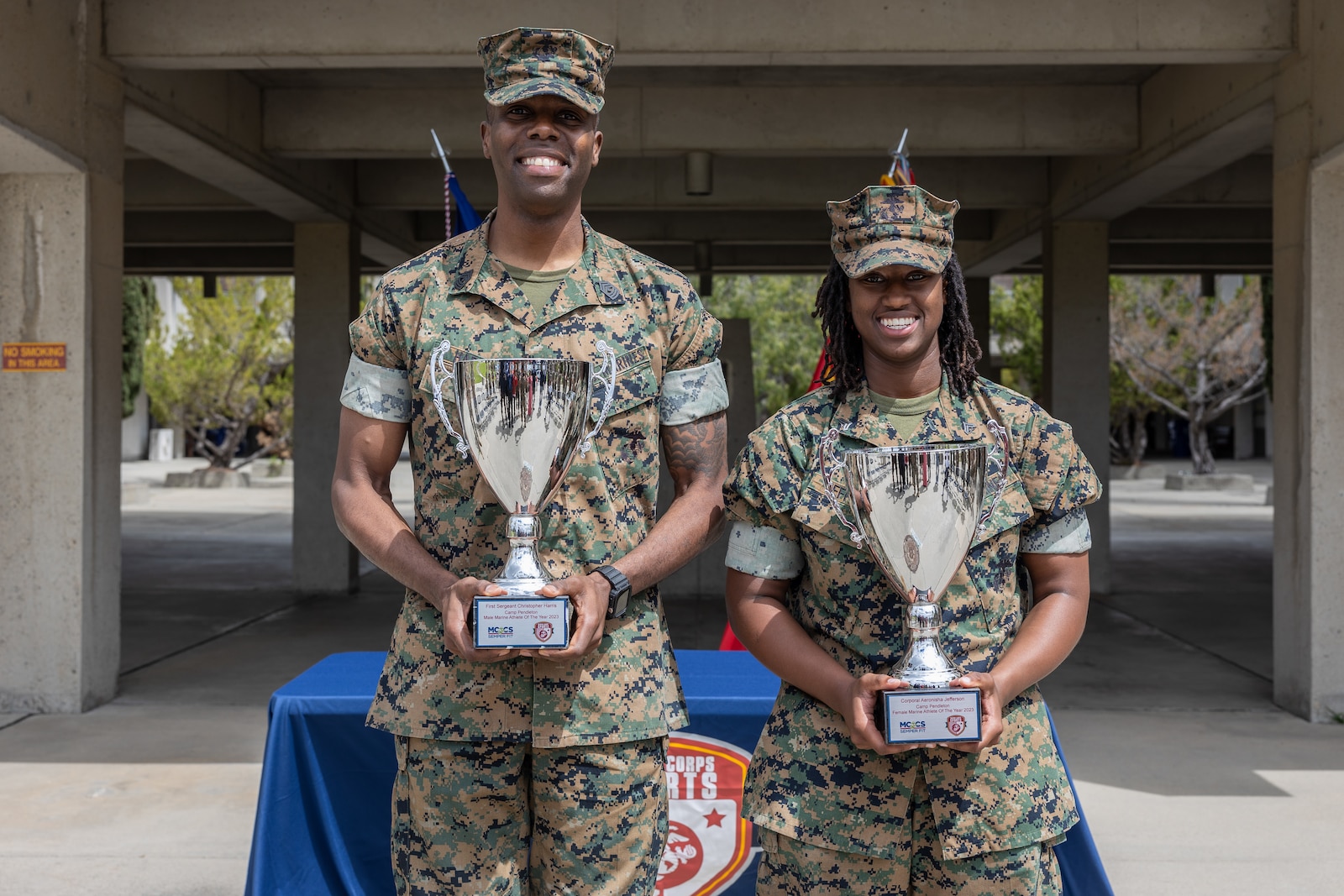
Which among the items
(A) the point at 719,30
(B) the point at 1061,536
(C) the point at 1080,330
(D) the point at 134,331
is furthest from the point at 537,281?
(D) the point at 134,331

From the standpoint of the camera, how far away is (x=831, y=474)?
6.01ft

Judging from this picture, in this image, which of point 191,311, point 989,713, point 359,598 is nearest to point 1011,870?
point 989,713

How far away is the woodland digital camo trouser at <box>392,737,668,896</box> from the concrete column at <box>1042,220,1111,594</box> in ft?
29.8

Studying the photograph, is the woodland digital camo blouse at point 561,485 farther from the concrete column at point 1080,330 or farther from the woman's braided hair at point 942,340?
the concrete column at point 1080,330

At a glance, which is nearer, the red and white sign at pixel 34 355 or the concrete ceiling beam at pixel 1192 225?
the red and white sign at pixel 34 355

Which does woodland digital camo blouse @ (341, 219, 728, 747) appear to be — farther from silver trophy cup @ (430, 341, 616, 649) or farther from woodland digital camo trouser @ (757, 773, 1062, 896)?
woodland digital camo trouser @ (757, 773, 1062, 896)

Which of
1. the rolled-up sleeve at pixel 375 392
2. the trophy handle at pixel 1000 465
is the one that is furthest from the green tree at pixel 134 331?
the trophy handle at pixel 1000 465

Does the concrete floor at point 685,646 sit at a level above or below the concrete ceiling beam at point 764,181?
below

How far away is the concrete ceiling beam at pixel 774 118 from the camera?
8227mm

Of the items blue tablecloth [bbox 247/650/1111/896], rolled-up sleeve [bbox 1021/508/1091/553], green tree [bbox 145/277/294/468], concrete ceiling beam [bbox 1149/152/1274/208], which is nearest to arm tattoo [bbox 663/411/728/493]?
rolled-up sleeve [bbox 1021/508/1091/553]

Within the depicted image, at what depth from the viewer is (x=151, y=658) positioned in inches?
300

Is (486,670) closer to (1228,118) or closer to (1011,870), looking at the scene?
(1011,870)

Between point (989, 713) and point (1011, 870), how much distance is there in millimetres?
283

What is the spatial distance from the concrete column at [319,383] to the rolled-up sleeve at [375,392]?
8705 mm
